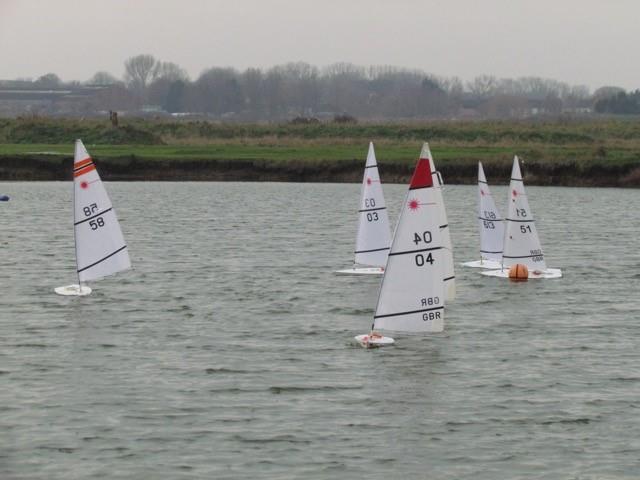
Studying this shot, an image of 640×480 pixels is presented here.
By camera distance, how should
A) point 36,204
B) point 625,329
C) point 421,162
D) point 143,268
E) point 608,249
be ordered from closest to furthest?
point 421,162 < point 625,329 < point 143,268 < point 608,249 < point 36,204

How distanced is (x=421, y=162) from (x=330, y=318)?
394 inches

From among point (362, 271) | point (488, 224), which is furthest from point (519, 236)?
point (362, 271)

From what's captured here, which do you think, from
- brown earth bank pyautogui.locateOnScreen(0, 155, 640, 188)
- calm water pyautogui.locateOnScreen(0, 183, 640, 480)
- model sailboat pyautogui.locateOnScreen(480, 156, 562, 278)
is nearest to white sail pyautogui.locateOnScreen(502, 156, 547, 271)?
model sailboat pyautogui.locateOnScreen(480, 156, 562, 278)

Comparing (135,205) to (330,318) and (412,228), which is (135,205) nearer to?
(330,318)

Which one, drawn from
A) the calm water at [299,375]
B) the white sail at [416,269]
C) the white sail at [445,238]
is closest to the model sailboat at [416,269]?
the white sail at [416,269]

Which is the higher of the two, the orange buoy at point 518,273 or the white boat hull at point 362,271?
the orange buoy at point 518,273

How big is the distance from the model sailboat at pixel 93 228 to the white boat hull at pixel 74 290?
143 cm

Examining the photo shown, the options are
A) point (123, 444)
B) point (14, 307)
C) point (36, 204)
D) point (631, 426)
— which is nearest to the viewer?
point (123, 444)

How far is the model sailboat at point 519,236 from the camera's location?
53.1 metres

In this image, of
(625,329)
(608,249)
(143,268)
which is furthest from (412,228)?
(608,249)

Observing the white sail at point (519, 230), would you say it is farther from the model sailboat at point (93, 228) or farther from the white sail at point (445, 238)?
the model sailboat at point (93, 228)

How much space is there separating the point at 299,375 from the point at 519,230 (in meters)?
19.8

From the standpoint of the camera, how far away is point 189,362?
37.3 metres

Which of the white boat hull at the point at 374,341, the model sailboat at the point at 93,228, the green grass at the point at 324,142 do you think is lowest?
the white boat hull at the point at 374,341
